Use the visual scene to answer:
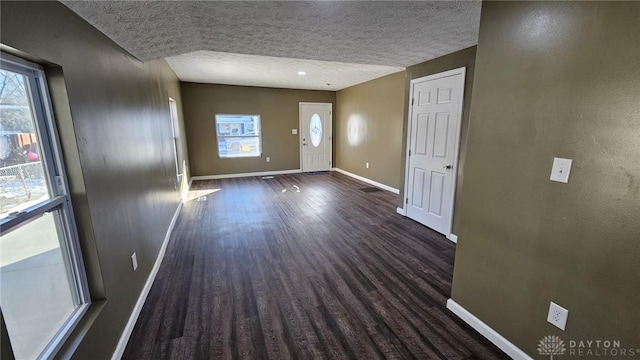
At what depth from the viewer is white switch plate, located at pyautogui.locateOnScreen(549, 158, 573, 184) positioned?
54.6 inches

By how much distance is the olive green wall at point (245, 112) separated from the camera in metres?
6.54

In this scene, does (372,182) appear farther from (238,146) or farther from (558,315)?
(558,315)

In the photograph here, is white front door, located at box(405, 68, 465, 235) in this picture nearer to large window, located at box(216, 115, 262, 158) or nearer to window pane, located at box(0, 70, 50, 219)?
window pane, located at box(0, 70, 50, 219)

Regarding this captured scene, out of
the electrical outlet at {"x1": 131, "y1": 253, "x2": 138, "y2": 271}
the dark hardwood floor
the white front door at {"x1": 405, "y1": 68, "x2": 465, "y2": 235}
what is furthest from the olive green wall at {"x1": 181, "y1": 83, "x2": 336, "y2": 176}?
the electrical outlet at {"x1": 131, "y1": 253, "x2": 138, "y2": 271}

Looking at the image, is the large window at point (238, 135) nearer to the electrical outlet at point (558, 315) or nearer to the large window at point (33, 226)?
the large window at point (33, 226)

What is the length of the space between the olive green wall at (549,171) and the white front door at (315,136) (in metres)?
6.06

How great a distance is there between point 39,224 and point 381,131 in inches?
215

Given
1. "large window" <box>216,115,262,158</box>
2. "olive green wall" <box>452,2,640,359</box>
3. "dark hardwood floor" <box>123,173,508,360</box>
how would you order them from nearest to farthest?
1. "olive green wall" <box>452,2,640,359</box>
2. "dark hardwood floor" <box>123,173,508,360</box>
3. "large window" <box>216,115,262,158</box>

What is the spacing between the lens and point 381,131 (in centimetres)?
584

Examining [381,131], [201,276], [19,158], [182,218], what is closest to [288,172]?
[381,131]

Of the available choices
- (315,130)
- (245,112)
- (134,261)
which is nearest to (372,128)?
(315,130)

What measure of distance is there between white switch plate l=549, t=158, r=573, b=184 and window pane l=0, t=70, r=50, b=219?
2534 millimetres

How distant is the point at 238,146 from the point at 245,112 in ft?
3.01

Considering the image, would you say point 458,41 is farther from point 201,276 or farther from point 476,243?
point 201,276
